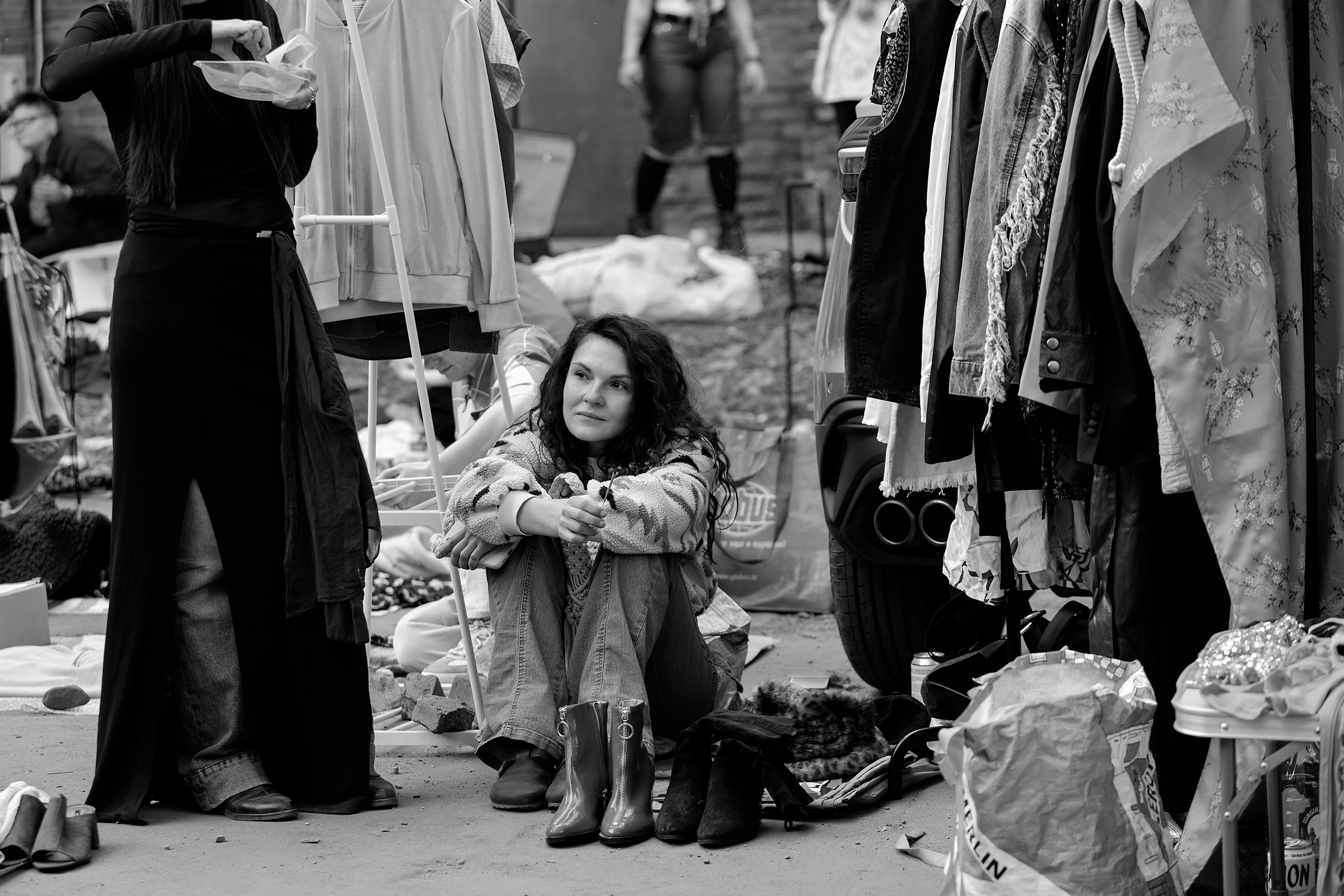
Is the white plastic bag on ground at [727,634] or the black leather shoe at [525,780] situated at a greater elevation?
the white plastic bag on ground at [727,634]

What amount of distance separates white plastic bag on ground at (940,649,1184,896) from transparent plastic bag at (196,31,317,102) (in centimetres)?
187

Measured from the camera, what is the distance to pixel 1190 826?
247 cm

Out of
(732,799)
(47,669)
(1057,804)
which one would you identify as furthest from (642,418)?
(47,669)

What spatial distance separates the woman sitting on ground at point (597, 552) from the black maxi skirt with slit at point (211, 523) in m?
0.35

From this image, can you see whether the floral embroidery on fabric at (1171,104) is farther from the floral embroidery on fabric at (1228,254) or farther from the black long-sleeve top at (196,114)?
the black long-sleeve top at (196,114)

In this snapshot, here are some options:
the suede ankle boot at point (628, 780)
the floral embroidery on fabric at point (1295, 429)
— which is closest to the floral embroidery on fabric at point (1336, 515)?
the floral embroidery on fabric at point (1295, 429)

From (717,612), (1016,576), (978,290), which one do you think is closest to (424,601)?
(717,612)

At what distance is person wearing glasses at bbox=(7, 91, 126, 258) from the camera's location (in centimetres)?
940

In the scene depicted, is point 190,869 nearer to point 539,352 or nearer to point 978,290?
point 978,290

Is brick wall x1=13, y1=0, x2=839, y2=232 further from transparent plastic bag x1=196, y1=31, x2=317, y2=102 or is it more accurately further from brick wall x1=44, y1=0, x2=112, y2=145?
transparent plastic bag x1=196, y1=31, x2=317, y2=102

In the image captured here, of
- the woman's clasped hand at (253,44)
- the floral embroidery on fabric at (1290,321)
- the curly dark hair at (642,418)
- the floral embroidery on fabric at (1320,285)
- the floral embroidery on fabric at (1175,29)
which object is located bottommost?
the curly dark hair at (642,418)

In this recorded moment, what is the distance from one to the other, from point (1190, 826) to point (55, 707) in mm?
3193

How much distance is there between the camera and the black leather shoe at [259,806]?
10.4 ft

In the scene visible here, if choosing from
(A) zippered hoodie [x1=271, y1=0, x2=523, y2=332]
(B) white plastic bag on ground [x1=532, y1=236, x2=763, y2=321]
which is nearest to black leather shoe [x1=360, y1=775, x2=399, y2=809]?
(A) zippered hoodie [x1=271, y1=0, x2=523, y2=332]
